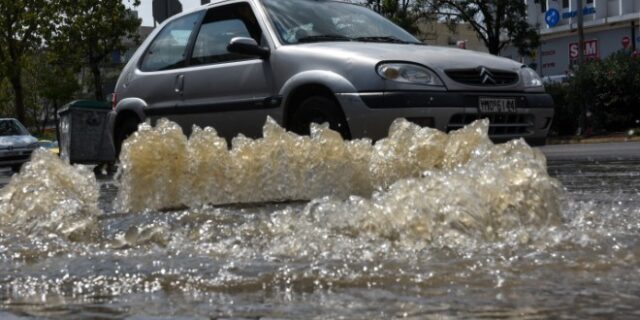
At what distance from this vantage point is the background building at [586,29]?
49.3 metres

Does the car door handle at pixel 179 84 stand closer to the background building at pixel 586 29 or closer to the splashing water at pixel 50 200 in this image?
the splashing water at pixel 50 200

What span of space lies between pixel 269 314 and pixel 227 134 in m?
5.07

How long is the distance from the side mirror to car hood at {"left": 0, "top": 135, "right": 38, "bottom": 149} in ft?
65.5

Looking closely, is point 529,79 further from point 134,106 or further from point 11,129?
point 11,129

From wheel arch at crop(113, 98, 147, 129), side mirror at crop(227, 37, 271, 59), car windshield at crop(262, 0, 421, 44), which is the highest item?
car windshield at crop(262, 0, 421, 44)

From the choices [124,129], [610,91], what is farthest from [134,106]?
[610,91]

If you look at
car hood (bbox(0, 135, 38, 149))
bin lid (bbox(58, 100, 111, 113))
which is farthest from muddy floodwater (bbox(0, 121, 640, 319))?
car hood (bbox(0, 135, 38, 149))

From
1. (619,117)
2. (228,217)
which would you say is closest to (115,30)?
(619,117)

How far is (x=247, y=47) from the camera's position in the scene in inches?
296

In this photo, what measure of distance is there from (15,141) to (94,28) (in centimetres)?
1122

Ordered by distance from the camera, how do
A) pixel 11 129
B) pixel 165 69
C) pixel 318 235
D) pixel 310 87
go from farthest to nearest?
pixel 11 129 → pixel 165 69 → pixel 310 87 → pixel 318 235

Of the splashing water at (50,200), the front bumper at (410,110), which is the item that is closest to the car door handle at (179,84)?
the front bumper at (410,110)

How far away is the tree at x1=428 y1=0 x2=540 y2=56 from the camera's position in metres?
33.8

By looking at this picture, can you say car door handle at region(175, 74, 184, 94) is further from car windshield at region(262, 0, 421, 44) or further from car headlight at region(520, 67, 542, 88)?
car headlight at region(520, 67, 542, 88)
